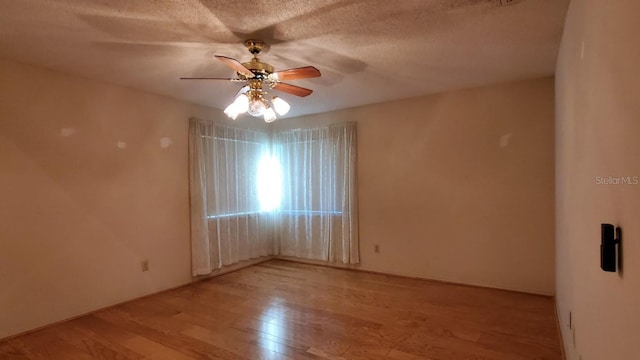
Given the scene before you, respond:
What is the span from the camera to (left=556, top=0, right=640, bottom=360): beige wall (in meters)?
0.84

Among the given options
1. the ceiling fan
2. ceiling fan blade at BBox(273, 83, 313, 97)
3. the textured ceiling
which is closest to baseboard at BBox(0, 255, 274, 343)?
the textured ceiling

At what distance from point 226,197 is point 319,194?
1324 millimetres

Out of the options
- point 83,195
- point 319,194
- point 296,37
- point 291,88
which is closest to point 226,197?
point 319,194

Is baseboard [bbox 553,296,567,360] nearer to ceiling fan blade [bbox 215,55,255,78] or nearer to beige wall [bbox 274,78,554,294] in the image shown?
beige wall [bbox 274,78,554,294]

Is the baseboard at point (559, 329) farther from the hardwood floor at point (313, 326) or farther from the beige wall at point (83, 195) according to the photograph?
the beige wall at point (83, 195)

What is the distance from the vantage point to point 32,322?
9.43ft

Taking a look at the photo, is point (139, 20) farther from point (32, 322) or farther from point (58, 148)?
point (32, 322)

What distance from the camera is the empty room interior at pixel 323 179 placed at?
1.82 m

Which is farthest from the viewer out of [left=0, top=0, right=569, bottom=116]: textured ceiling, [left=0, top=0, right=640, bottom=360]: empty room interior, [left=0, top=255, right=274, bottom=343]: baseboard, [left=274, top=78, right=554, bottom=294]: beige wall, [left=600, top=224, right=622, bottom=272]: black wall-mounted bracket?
[left=274, top=78, right=554, bottom=294]: beige wall

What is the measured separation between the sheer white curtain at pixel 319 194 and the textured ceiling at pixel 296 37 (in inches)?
55.7

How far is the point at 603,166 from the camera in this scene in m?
1.17

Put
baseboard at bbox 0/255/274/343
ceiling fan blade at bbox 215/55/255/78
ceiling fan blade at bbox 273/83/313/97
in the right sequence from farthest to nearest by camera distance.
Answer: baseboard at bbox 0/255/274/343
ceiling fan blade at bbox 273/83/313/97
ceiling fan blade at bbox 215/55/255/78

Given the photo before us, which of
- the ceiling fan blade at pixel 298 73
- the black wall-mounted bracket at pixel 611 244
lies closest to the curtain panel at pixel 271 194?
the ceiling fan blade at pixel 298 73

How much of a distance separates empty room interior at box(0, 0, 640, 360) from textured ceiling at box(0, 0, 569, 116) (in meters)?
0.02
